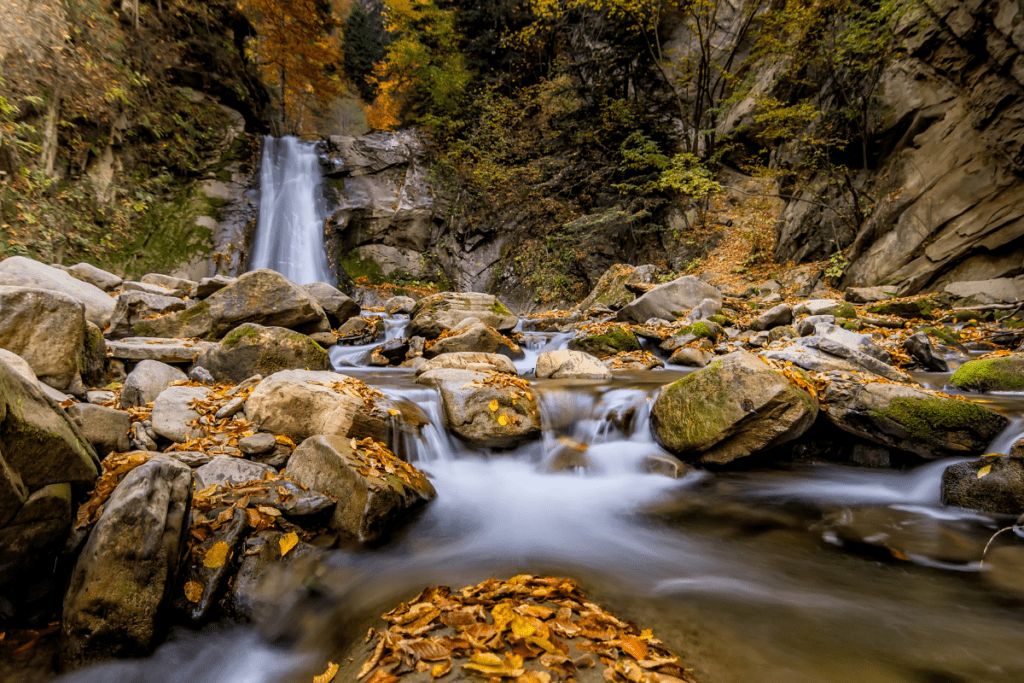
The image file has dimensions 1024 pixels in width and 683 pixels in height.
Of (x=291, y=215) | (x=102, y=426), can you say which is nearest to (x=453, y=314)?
(x=102, y=426)

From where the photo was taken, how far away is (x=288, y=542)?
290 cm

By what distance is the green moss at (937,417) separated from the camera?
3.90 metres

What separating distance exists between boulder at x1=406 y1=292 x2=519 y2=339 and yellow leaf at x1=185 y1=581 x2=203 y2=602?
7197mm

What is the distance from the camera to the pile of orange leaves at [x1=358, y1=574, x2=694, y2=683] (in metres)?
1.81

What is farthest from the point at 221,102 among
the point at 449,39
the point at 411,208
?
the point at 449,39

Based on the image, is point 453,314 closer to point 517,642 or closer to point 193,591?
point 193,591

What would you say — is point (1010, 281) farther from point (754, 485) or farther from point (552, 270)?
point (552, 270)

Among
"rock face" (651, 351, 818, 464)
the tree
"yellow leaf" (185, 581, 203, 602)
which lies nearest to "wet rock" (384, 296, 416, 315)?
"rock face" (651, 351, 818, 464)

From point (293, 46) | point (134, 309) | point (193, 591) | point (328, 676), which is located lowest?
point (328, 676)

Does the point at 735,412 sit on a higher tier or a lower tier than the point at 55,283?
lower

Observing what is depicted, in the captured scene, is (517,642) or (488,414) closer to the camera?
(517,642)

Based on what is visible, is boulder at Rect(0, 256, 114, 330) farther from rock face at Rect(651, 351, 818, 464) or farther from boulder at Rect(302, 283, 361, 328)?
rock face at Rect(651, 351, 818, 464)

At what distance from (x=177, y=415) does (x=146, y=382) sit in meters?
1.04

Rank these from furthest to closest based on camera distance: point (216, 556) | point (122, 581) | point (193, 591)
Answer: point (216, 556) → point (193, 591) → point (122, 581)
